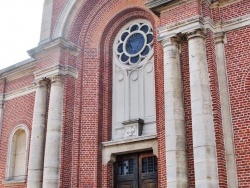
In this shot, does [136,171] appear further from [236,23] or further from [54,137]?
[236,23]

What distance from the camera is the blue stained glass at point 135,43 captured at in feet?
42.3

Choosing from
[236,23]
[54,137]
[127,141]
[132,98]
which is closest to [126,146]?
[127,141]

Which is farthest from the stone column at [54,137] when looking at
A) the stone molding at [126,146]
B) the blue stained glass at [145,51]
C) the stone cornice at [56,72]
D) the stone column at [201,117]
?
the stone column at [201,117]

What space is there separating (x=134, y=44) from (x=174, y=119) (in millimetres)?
4244

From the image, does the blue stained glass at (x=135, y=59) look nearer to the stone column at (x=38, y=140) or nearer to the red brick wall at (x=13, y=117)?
the stone column at (x=38, y=140)

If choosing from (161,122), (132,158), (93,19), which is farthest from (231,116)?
(93,19)

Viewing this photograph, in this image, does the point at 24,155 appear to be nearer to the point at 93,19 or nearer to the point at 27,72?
the point at 27,72

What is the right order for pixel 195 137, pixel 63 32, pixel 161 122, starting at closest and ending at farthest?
pixel 195 137 → pixel 161 122 → pixel 63 32

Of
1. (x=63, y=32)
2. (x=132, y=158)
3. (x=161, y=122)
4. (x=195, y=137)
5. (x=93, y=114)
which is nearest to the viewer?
(x=195, y=137)

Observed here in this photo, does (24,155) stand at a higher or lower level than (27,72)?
lower

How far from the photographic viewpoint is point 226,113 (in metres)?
9.69

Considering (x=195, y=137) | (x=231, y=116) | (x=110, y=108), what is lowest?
(x=195, y=137)

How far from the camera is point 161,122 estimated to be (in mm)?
10445

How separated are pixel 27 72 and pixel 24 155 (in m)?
3.33
